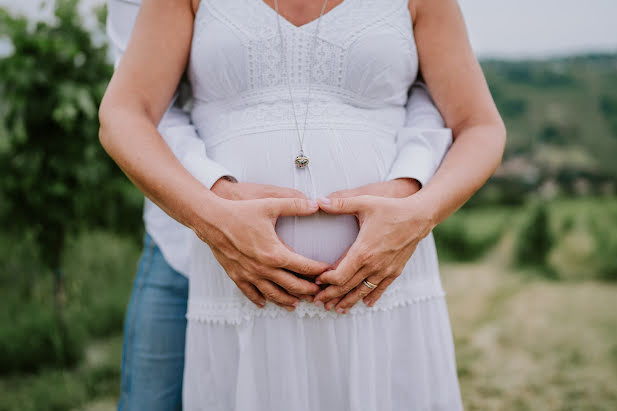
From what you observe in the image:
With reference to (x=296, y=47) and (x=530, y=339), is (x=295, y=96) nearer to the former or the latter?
(x=296, y=47)

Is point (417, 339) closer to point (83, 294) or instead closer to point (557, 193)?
→ point (83, 294)

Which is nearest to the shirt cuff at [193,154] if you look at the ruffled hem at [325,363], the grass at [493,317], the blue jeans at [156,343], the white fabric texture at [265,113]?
the white fabric texture at [265,113]

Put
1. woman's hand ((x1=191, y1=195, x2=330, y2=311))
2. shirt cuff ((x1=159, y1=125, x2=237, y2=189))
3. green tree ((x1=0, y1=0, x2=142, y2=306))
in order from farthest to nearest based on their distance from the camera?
green tree ((x1=0, y1=0, x2=142, y2=306)), shirt cuff ((x1=159, y1=125, x2=237, y2=189)), woman's hand ((x1=191, y1=195, x2=330, y2=311))

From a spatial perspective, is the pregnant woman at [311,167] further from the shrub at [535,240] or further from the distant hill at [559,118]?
the distant hill at [559,118]

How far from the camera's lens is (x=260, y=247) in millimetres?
971

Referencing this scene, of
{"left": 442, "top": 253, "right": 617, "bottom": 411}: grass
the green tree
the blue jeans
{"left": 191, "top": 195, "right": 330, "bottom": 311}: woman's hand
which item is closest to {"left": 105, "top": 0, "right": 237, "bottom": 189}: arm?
{"left": 191, "top": 195, "right": 330, "bottom": 311}: woman's hand

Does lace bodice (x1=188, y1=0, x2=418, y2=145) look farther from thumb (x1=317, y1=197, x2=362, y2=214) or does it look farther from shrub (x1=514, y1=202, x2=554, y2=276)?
shrub (x1=514, y1=202, x2=554, y2=276)

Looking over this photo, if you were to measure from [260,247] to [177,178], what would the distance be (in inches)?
9.7

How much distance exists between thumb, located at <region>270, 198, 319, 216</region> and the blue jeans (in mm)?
692

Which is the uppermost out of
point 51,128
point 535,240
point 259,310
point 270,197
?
point 51,128

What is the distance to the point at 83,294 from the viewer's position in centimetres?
347

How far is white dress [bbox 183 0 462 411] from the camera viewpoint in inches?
43.3

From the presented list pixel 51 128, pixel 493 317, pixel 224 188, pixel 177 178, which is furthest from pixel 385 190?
pixel 493 317

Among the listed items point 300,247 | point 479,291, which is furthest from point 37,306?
point 479,291
